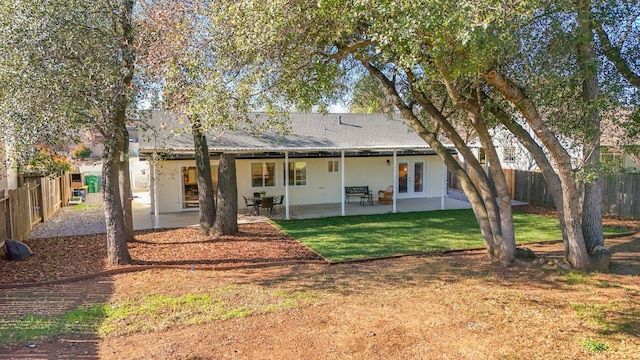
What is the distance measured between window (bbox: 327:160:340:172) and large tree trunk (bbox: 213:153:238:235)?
7.89m

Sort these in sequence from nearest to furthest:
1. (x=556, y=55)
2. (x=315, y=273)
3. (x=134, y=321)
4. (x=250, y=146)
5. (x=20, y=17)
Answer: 1. (x=134, y=321)
2. (x=20, y=17)
3. (x=556, y=55)
4. (x=315, y=273)
5. (x=250, y=146)

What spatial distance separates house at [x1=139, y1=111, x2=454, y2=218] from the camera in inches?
643

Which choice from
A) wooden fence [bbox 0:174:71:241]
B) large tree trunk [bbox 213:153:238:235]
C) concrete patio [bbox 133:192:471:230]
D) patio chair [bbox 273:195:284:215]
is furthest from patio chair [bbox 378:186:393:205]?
wooden fence [bbox 0:174:71:241]

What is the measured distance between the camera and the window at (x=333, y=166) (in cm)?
1983

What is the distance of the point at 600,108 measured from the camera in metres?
7.74

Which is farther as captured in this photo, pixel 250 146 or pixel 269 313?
pixel 250 146

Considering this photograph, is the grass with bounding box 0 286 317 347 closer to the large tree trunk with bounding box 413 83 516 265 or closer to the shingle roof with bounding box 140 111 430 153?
the large tree trunk with bounding box 413 83 516 265

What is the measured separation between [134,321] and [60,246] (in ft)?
21.9

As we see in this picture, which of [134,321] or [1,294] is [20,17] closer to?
[1,294]

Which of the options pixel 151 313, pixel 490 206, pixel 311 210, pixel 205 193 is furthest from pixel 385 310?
pixel 311 210

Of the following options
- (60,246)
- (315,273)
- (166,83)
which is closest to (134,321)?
(315,273)

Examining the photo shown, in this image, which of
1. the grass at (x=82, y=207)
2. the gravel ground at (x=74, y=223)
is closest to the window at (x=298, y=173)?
the gravel ground at (x=74, y=223)

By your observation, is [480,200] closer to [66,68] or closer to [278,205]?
[66,68]

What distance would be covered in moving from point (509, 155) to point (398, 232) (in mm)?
12673
